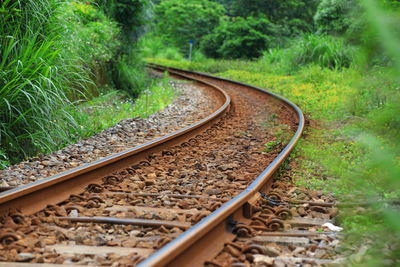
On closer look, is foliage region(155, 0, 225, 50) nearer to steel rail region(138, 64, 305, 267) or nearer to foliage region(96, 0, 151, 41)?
foliage region(96, 0, 151, 41)

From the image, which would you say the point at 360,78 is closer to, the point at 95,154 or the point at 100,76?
the point at 95,154

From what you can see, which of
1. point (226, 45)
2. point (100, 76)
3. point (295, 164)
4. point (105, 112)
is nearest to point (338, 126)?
point (295, 164)

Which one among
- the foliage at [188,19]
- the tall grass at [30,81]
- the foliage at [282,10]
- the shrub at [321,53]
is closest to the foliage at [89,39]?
the tall grass at [30,81]

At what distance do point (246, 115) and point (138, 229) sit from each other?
6848 mm

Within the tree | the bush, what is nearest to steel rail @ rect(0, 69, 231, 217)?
the bush

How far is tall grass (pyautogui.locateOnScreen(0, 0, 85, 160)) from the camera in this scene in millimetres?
5625

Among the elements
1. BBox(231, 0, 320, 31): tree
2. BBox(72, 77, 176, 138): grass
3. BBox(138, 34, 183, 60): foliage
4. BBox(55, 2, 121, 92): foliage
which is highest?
BBox(231, 0, 320, 31): tree

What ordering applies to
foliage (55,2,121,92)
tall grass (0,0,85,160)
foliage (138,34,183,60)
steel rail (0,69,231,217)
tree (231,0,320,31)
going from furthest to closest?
foliage (138,34,183,60), tree (231,0,320,31), foliage (55,2,121,92), tall grass (0,0,85,160), steel rail (0,69,231,217)

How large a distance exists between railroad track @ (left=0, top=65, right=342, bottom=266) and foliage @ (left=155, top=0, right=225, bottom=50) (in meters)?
30.1

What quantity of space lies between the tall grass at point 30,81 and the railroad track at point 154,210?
4.41ft

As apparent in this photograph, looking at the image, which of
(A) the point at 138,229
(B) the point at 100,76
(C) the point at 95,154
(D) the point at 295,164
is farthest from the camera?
(B) the point at 100,76

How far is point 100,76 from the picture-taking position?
12664mm

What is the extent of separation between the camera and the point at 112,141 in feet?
22.1

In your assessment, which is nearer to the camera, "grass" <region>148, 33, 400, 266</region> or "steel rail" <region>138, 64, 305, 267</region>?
"grass" <region>148, 33, 400, 266</region>
